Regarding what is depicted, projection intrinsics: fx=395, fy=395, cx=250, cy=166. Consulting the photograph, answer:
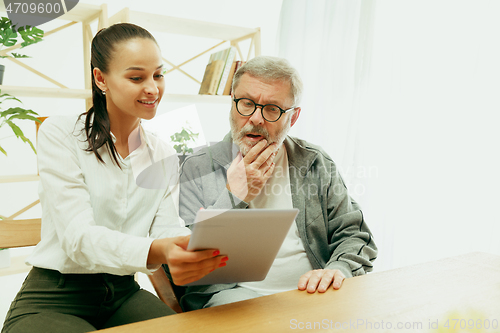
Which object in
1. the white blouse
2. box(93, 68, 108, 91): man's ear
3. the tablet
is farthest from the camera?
box(93, 68, 108, 91): man's ear

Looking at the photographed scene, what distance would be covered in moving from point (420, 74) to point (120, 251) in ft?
Answer: 4.81

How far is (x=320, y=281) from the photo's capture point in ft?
2.85

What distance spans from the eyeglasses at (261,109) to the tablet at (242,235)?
1.83ft

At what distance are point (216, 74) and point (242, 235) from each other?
169 centimetres

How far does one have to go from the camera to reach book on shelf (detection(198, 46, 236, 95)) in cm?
221

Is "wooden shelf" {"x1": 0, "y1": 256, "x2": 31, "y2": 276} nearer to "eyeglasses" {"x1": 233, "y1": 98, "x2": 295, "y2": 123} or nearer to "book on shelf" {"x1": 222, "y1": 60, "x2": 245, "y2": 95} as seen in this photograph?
"eyeglasses" {"x1": 233, "y1": 98, "x2": 295, "y2": 123}

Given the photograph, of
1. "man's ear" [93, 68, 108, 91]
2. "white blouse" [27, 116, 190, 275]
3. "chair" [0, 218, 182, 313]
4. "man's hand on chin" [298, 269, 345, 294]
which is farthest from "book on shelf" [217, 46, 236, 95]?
"man's hand on chin" [298, 269, 345, 294]

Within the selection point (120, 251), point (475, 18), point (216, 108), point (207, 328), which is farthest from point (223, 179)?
point (216, 108)

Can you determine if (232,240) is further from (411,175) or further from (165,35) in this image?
(165,35)

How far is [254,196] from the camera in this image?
1190mm

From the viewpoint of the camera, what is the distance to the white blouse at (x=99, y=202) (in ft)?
2.66

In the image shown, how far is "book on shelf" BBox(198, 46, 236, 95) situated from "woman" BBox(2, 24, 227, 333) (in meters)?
1.21

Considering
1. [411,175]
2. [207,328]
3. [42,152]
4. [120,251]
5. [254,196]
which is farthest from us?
[411,175]

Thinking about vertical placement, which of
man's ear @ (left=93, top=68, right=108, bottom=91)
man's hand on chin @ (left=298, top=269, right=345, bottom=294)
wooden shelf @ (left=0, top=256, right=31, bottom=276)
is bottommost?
wooden shelf @ (left=0, top=256, right=31, bottom=276)
